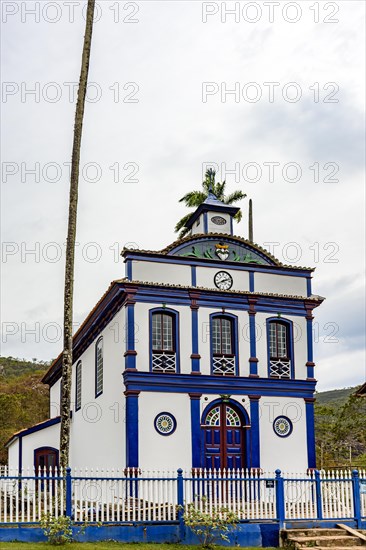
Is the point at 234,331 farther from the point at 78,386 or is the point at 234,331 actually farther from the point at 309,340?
the point at 78,386

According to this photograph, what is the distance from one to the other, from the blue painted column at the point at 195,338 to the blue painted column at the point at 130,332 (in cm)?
187

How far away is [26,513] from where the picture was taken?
632 inches

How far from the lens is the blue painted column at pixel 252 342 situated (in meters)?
23.2

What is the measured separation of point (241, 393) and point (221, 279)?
3.53 m

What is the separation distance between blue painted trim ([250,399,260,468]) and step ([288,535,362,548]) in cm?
534

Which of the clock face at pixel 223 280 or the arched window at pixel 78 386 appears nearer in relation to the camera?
the clock face at pixel 223 280

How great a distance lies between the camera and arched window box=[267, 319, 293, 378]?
2369 centimetres

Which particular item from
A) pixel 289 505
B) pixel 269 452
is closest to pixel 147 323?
pixel 269 452

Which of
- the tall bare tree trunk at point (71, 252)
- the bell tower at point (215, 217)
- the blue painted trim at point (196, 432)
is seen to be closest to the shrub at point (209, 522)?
the tall bare tree trunk at point (71, 252)

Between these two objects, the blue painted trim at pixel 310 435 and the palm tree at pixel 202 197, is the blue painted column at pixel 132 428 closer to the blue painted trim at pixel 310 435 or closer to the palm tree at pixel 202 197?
the blue painted trim at pixel 310 435

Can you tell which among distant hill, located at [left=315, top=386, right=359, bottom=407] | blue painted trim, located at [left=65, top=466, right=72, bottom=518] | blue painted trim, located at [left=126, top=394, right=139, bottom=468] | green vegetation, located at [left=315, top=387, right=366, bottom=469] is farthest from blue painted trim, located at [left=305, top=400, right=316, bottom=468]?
distant hill, located at [left=315, top=386, right=359, bottom=407]

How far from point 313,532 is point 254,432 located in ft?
18.0

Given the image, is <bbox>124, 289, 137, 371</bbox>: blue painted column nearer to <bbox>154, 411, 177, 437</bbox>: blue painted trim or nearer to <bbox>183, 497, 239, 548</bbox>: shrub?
<bbox>154, 411, 177, 437</bbox>: blue painted trim

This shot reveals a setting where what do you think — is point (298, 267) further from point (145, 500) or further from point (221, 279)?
point (145, 500)
